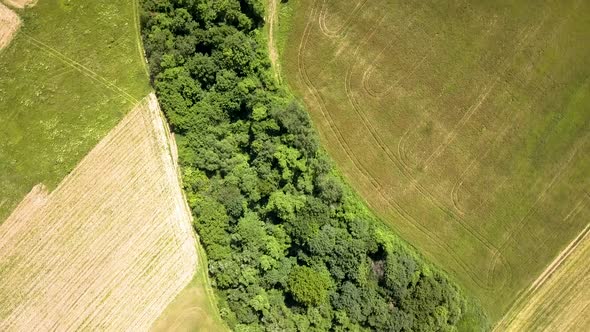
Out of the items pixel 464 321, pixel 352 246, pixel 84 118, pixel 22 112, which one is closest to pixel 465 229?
pixel 464 321

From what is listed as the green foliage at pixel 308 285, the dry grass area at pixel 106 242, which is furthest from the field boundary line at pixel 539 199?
the dry grass area at pixel 106 242

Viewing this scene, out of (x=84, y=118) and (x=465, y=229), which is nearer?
(x=84, y=118)

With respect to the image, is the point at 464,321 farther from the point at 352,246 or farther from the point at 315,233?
Result: the point at 315,233

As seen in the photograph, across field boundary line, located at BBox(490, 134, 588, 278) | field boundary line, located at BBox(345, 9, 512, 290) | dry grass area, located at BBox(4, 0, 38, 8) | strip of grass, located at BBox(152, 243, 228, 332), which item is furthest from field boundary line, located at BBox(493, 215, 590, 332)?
dry grass area, located at BBox(4, 0, 38, 8)

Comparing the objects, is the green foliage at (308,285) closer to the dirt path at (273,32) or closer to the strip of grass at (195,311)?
the strip of grass at (195,311)

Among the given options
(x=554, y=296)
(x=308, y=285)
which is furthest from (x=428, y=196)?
(x=554, y=296)

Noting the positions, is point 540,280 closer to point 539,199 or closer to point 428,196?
point 539,199

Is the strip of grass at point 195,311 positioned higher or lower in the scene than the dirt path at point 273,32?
lower
